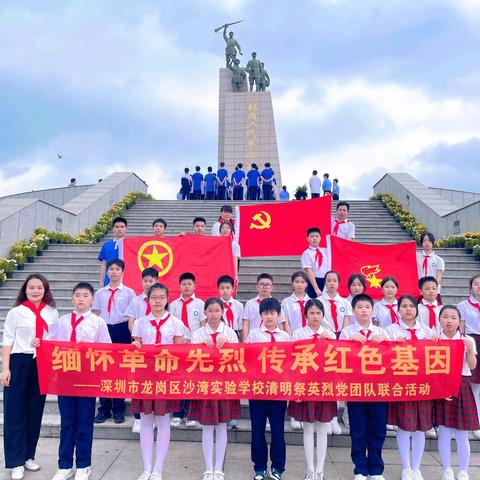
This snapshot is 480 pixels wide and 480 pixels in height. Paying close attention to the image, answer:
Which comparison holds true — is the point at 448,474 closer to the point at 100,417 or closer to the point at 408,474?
the point at 408,474

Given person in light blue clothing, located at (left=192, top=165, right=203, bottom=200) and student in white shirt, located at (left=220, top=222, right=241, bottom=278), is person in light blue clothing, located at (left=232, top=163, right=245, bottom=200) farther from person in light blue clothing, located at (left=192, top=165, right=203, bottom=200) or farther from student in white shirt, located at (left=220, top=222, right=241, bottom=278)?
student in white shirt, located at (left=220, top=222, right=241, bottom=278)

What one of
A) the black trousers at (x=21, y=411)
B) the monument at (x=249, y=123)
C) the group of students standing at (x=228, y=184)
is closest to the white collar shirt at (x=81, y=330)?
the black trousers at (x=21, y=411)

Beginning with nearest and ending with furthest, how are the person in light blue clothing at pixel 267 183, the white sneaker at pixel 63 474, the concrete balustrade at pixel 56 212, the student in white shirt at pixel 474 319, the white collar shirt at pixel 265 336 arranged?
the white sneaker at pixel 63 474 < the white collar shirt at pixel 265 336 < the student in white shirt at pixel 474 319 < the concrete balustrade at pixel 56 212 < the person in light blue clothing at pixel 267 183

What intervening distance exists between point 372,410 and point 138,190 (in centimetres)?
1488

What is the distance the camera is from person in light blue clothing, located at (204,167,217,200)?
55.3 feet

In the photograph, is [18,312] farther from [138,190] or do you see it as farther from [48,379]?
[138,190]

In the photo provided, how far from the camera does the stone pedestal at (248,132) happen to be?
23.3 meters

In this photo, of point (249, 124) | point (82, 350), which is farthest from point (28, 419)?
point (249, 124)

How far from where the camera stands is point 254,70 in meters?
24.0

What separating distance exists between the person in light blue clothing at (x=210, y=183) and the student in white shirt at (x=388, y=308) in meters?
12.3

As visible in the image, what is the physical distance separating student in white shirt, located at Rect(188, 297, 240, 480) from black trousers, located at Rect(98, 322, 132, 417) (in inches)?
49.5

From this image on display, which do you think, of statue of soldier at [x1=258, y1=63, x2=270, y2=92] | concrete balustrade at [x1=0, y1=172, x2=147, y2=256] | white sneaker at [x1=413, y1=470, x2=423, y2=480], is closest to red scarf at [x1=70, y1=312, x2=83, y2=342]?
white sneaker at [x1=413, y1=470, x2=423, y2=480]

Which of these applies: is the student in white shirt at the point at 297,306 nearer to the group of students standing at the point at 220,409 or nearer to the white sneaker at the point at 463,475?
the group of students standing at the point at 220,409

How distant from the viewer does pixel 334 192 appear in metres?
18.5
